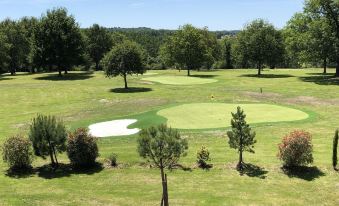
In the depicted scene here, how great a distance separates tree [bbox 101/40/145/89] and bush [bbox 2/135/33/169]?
1524 inches

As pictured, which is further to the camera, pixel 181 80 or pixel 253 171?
pixel 181 80

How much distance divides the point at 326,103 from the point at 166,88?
26.8m

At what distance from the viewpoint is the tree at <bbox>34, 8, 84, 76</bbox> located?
284ft

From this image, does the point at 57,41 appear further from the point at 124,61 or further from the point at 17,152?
the point at 17,152

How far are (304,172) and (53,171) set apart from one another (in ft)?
52.6

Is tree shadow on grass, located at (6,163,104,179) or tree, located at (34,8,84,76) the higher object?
tree, located at (34,8,84,76)

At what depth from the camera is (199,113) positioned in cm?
4300

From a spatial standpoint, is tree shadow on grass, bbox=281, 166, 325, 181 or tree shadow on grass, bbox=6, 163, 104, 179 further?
tree shadow on grass, bbox=6, 163, 104, 179

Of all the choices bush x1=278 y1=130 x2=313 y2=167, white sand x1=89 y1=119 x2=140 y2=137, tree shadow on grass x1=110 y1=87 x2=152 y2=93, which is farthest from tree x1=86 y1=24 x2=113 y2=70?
bush x1=278 y1=130 x2=313 y2=167

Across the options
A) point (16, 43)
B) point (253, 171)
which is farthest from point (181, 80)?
point (253, 171)

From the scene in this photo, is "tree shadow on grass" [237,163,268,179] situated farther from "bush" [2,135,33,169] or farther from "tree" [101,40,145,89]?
"tree" [101,40,145,89]

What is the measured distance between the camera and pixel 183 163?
89.0 ft

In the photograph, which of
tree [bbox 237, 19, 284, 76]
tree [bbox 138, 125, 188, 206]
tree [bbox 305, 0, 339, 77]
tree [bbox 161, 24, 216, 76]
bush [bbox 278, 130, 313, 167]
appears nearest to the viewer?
tree [bbox 138, 125, 188, 206]

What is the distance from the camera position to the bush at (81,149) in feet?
88.0
